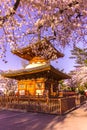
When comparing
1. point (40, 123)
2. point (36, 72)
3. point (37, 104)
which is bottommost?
point (40, 123)

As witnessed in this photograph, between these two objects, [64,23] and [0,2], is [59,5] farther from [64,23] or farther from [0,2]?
[0,2]

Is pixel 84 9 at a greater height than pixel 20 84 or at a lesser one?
greater

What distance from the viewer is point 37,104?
1734cm

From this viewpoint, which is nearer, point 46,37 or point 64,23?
point 64,23

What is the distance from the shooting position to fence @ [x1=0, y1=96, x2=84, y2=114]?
1638 cm

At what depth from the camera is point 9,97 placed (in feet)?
65.7

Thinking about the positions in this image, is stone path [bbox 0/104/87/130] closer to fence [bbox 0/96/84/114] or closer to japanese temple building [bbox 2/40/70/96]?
fence [bbox 0/96/84/114]

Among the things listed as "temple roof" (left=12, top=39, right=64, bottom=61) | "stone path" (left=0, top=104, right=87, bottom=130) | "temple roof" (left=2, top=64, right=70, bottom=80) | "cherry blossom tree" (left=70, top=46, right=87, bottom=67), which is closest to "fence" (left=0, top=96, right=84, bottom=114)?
"stone path" (left=0, top=104, right=87, bottom=130)

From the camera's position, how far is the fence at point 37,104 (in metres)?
16.4

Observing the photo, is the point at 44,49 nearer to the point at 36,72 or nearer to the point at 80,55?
the point at 36,72

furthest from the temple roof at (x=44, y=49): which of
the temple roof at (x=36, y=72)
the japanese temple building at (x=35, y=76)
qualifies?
the temple roof at (x=36, y=72)

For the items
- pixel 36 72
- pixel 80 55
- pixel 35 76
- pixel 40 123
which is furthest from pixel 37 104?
pixel 80 55

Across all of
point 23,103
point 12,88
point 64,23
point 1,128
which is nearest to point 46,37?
point 64,23

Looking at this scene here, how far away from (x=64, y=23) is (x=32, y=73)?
49.8 feet
